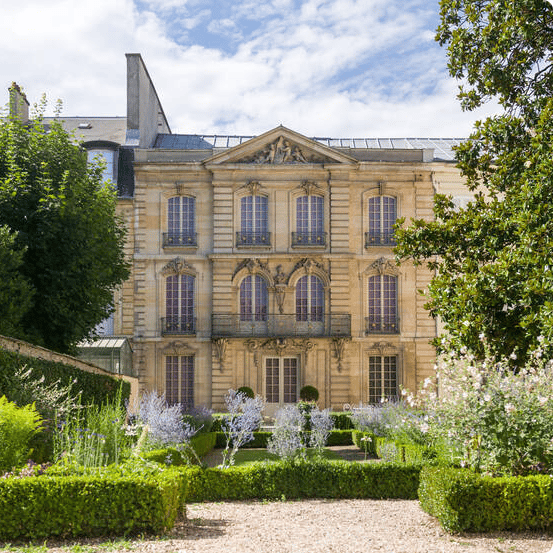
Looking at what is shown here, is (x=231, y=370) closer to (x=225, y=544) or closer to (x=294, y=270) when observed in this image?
(x=294, y=270)

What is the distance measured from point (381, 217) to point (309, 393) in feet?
20.9

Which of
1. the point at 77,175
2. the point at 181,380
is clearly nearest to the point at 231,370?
the point at 181,380

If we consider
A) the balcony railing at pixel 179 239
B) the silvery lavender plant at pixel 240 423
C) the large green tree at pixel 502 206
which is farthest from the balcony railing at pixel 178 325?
the large green tree at pixel 502 206

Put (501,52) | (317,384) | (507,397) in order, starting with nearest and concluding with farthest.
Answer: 1. (507,397)
2. (501,52)
3. (317,384)

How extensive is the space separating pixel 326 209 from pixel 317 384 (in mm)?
5796

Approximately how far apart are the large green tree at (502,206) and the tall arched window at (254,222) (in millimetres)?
13881

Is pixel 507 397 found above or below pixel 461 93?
below

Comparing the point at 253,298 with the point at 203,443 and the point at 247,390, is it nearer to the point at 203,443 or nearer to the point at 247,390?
the point at 247,390

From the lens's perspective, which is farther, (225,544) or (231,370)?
(231,370)

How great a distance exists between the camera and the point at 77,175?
54.0 ft

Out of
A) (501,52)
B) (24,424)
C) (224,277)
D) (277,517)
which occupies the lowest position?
(277,517)

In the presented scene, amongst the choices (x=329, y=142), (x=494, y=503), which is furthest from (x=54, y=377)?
(x=329, y=142)

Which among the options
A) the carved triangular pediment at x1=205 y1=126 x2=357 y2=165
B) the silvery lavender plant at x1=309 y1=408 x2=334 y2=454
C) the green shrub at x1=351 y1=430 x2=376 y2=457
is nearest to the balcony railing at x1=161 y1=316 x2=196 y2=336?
the carved triangular pediment at x1=205 y1=126 x2=357 y2=165

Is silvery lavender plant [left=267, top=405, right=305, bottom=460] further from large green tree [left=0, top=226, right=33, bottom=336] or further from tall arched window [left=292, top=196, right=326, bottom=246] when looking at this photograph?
tall arched window [left=292, top=196, right=326, bottom=246]
